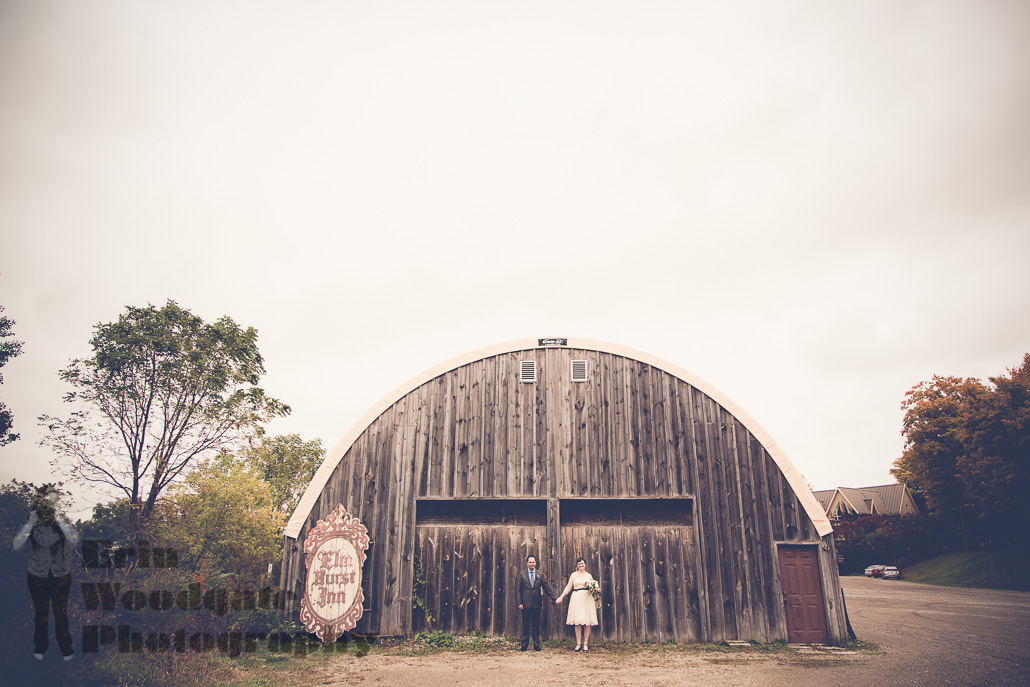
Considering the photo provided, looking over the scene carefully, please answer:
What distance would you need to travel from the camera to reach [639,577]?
36.9 ft

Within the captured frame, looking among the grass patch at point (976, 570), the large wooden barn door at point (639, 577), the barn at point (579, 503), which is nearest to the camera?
the large wooden barn door at point (639, 577)

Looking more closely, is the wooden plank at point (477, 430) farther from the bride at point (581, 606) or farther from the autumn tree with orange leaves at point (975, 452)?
the autumn tree with orange leaves at point (975, 452)

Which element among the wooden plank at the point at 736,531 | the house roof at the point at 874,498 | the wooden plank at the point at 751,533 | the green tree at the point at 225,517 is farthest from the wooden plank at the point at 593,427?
the house roof at the point at 874,498

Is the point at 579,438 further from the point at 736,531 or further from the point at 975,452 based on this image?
the point at 975,452

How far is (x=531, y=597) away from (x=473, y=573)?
1700 millimetres

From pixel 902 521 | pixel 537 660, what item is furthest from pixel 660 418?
pixel 902 521

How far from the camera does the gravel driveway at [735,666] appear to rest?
7914 millimetres

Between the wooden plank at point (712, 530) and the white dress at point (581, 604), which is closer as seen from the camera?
the white dress at point (581, 604)

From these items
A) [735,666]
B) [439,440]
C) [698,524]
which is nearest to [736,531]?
[698,524]

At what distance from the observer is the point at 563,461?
11961mm

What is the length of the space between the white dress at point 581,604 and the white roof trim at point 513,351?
514 centimetres

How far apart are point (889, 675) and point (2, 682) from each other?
40.2 feet

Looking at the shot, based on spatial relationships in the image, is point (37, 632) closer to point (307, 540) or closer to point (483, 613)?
point (307, 540)

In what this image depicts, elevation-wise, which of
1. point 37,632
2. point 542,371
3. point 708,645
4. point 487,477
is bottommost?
point 708,645
